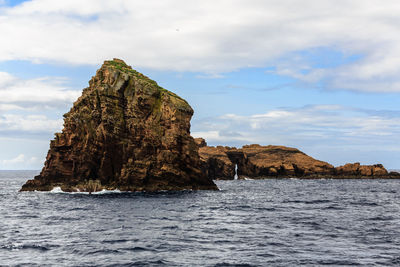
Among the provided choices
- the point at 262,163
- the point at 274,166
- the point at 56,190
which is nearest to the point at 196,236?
the point at 56,190

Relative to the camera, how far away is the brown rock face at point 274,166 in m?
164

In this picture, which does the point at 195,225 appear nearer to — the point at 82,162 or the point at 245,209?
the point at 245,209

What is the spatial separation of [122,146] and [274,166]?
343 feet

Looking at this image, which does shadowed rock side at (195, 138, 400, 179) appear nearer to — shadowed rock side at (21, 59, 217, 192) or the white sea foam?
shadowed rock side at (21, 59, 217, 192)

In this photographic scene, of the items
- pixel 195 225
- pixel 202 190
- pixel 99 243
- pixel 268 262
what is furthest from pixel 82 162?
pixel 268 262

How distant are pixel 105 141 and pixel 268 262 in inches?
2220

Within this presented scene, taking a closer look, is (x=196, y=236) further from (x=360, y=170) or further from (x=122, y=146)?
(x=360, y=170)

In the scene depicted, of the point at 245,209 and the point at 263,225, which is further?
the point at 245,209

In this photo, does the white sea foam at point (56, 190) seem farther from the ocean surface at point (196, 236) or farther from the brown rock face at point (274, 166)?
the brown rock face at point (274, 166)

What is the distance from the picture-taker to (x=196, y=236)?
31.2m

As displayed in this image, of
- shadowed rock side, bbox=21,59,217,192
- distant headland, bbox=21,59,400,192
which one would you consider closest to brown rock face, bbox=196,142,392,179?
distant headland, bbox=21,59,400,192

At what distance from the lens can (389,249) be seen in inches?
1061

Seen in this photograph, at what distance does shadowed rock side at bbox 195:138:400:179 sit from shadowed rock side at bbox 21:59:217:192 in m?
78.3

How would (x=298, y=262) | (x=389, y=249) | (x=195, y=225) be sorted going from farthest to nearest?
1. (x=195, y=225)
2. (x=389, y=249)
3. (x=298, y=262)
